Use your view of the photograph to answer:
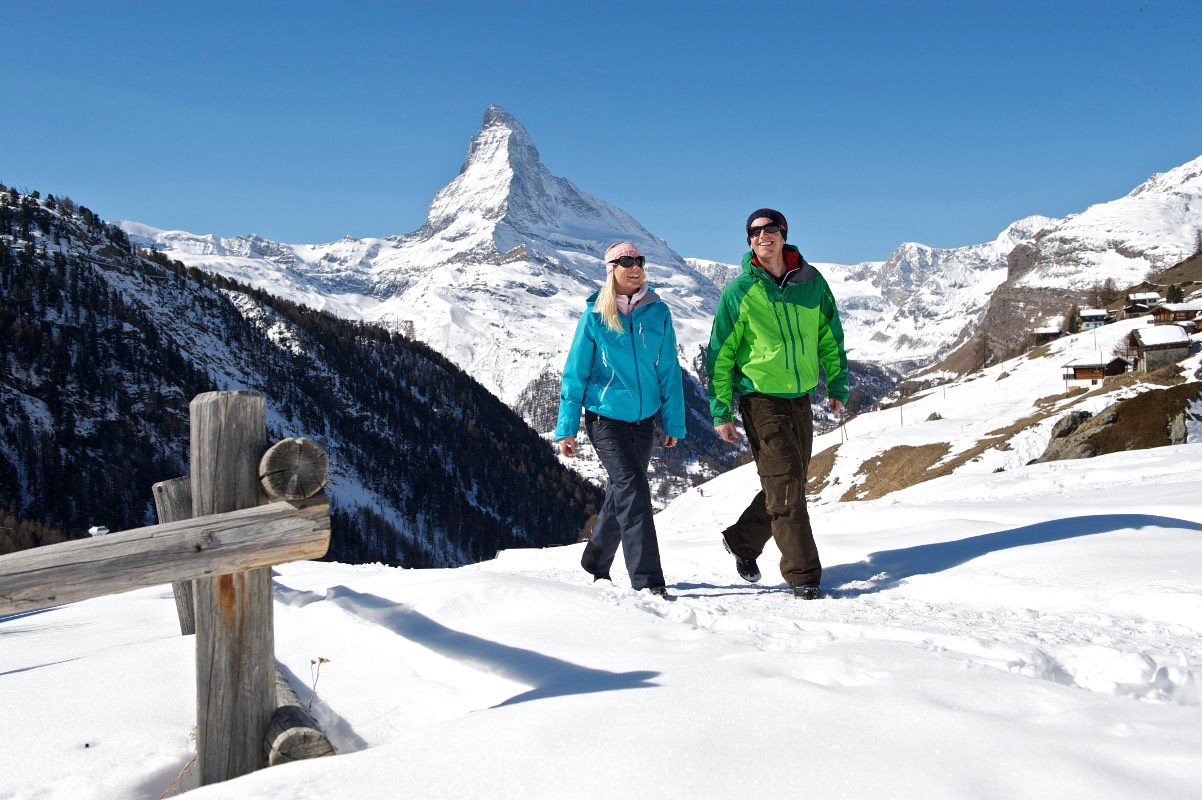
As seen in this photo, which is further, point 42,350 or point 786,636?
point 42,350

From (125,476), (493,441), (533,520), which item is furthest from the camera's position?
(493,441)

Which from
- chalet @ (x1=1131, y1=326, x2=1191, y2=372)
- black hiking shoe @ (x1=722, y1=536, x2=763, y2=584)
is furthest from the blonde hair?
chalet @ (x1=1131, y1=326, x2=1191, y2=372)

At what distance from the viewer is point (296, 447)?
9.86 feet

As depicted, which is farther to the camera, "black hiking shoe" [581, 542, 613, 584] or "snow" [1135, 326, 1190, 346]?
"snow" [1135, 326, 1190, 346]

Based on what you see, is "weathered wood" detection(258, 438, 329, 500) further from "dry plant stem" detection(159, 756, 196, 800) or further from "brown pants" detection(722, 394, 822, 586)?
"brown pants" detection(722, 394, 822, 586)

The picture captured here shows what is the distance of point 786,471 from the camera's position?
20.1ft

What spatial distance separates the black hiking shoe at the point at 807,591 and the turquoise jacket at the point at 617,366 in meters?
1.79

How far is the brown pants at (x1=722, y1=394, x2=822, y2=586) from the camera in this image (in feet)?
19.9

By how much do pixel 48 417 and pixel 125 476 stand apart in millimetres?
19166

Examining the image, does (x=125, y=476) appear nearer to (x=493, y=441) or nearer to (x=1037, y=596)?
(x=493, y=441)

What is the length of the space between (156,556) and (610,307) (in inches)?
161

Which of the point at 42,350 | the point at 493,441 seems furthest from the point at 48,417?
the point at 493,441

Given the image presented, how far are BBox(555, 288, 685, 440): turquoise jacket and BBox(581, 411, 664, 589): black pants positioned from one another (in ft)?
0.45

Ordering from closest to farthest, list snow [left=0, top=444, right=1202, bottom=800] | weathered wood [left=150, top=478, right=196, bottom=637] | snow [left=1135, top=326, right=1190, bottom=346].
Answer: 1. snow [left=0, top=444, right=1202, bottom=800]
2. weathered wood [left=150, top=478, right=196, bottom=637]
3. snow [left=1135, top=326, right=1190, bottom=346]
